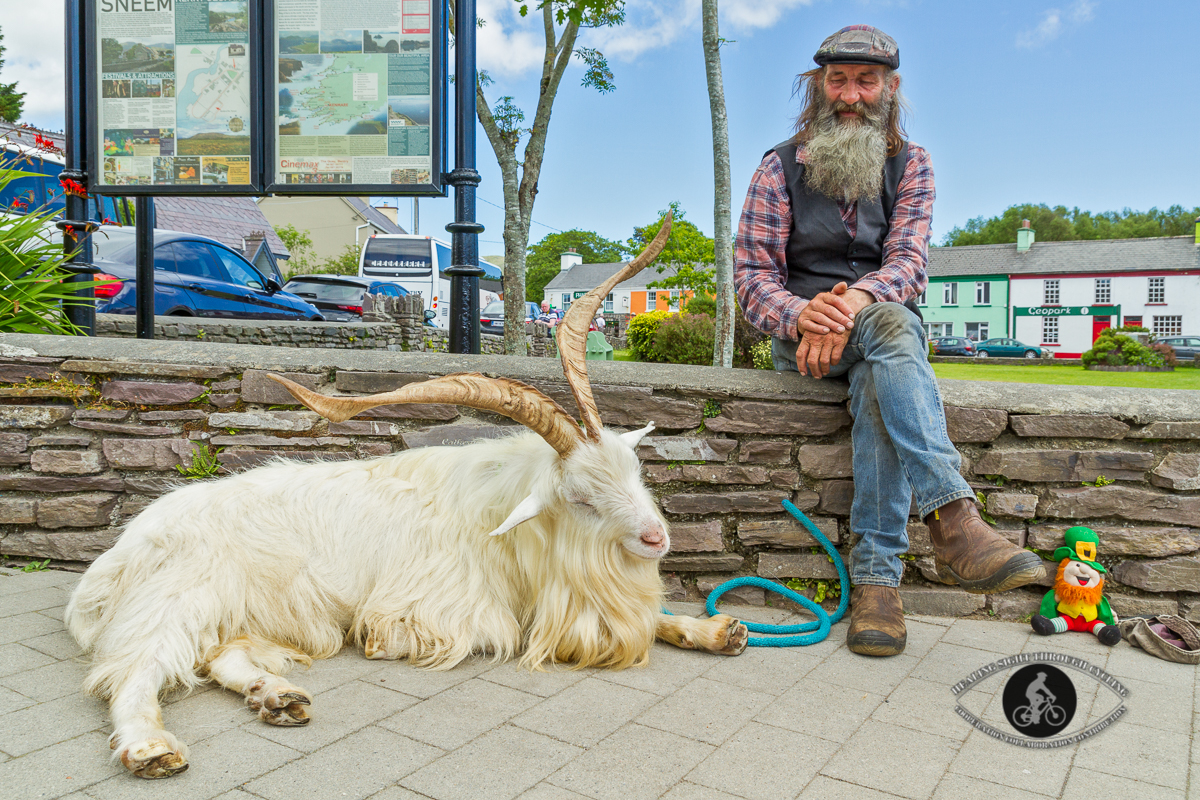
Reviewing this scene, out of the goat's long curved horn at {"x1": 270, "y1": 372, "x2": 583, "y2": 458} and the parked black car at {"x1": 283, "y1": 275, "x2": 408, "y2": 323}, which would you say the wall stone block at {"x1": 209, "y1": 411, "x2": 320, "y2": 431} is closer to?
the goat's long curved horn at {"x1": 270, "y1": 372, "x2": 583, "y2": 458}

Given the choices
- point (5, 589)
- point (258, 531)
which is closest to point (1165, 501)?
point (258, 531)

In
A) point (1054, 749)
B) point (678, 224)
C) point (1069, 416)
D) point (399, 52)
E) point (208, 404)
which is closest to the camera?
point (1054, 749)

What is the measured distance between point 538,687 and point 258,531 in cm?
105

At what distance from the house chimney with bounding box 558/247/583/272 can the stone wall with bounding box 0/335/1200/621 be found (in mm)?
72033

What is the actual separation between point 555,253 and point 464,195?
7272cm

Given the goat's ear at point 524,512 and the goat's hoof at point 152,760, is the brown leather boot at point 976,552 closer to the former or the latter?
the goat's ear at point 524,512

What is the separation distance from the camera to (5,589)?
10.4 ft

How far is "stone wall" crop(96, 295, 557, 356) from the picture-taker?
7.27 meters

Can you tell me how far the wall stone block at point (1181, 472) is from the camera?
303 centimetres

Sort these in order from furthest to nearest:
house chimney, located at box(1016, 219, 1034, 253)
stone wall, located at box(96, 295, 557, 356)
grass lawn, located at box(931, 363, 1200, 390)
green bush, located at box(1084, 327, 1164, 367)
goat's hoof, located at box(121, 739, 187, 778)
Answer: house chimney, located at box(1016, 219, 1034, 253)
green bush, located at box(1084, 327, 1164, 367)
grass lawn, located at box(931, 363, 1200, 390)
stone wall, located at box(96, 295, 557, 356)
goat's hoof, located at box(121, 739, 187, 778)

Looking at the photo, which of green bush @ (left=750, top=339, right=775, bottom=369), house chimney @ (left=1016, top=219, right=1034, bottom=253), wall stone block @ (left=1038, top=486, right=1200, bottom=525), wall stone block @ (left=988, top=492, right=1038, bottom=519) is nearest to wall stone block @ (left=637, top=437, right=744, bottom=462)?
wall stone block @ (left=988, top=492, right=1038, bottom=519)

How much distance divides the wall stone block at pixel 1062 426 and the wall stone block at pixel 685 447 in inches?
45.4

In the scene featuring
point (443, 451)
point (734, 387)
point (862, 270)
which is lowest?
point (443, 451)

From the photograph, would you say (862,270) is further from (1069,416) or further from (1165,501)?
(1165,501)
